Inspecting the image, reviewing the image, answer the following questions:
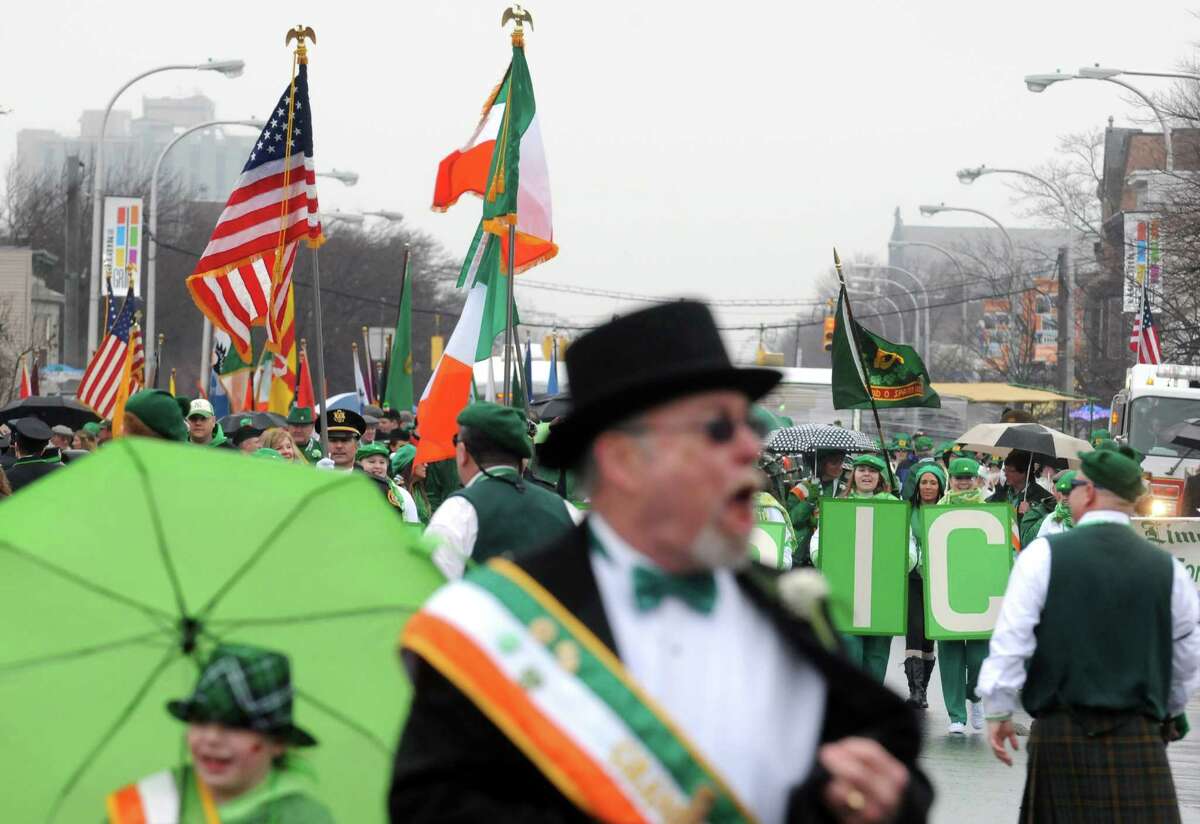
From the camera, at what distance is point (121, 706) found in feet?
13.6

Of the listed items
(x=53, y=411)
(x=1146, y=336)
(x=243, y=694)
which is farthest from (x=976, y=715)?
(x=1146, y=336)

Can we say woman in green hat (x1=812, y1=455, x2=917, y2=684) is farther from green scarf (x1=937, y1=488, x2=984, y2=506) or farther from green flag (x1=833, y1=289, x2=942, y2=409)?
green flag (x1=833, y1=289, x2=942, y2=409)

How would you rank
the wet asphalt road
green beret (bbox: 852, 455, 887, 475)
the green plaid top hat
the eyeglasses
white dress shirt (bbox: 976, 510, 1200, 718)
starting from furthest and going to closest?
1. green beret (bbox: 852, 455, 887, 475)
2. the wet asphalt road
3. white dress shirt (bbox: 976, 510, 1200, 718)
4. the green plaid top hat
5. the eyeglasses

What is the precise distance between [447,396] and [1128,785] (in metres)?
6.05

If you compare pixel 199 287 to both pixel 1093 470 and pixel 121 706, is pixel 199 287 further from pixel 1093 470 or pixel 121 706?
pixel 121 706

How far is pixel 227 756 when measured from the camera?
3.81m

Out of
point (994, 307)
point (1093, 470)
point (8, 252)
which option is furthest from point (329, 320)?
point (1093, 470)

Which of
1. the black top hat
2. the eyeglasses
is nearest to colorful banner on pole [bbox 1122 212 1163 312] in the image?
the black top hat

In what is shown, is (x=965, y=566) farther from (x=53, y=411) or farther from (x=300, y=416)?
(x=53, y=411)

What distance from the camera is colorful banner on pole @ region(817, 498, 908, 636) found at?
44.7 ft

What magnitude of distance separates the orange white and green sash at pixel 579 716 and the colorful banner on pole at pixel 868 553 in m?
10.9

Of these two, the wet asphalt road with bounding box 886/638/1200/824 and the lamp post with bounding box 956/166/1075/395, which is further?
the lamp post with bounding box 956/166/1075/395

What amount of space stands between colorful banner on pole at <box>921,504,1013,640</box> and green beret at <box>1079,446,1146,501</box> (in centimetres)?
643

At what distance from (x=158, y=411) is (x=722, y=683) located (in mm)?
5325
